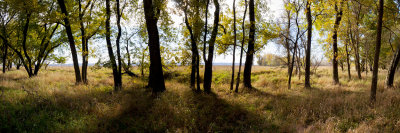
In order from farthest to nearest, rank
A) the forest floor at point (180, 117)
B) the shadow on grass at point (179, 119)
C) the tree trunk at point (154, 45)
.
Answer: the tree trunk at point (154, 45) → the shadow on grass at point (179, 119) → the forest floor at point (180, 117)

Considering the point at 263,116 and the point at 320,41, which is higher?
the point at 320,41

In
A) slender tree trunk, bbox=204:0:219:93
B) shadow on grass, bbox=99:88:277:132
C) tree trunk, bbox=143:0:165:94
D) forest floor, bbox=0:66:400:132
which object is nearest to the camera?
forest floor, bbox=0:66:400:132

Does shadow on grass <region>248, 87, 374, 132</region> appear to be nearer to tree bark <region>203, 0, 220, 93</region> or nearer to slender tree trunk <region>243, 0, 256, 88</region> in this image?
tree bark <region>203, 0, 220, 93</region>

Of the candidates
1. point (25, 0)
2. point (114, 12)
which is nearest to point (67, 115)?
point (114, 12)

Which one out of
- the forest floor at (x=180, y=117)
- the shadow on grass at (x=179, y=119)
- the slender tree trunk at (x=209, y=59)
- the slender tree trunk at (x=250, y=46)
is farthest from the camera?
the slender tree trunk at (x=250, y=46)

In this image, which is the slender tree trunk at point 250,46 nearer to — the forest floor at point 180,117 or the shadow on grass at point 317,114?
the shadow on grass at point 317,114

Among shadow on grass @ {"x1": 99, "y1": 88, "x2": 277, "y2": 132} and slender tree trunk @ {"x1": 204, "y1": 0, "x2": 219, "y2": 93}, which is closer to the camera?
shadow on grass @ {"x1": 99, "y1": 88, "x2": 277, "y2": 132}

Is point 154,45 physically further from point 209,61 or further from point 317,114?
point 317,114

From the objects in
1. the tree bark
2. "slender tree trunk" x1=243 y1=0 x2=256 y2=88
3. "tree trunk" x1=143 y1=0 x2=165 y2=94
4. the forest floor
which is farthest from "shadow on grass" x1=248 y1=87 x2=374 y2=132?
"tree trunk" x1=143 y1=0 x2=165 y2=94

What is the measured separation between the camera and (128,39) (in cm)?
1274

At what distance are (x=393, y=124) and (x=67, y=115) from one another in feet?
35.0

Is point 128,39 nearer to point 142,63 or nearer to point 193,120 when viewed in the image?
point 142,63

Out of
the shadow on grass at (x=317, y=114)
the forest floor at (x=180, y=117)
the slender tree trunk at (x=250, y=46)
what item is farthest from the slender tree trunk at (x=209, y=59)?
the shadow on grass at (x=317, y=114)

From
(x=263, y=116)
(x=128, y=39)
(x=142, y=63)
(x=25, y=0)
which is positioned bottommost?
(x=263, y=116)
